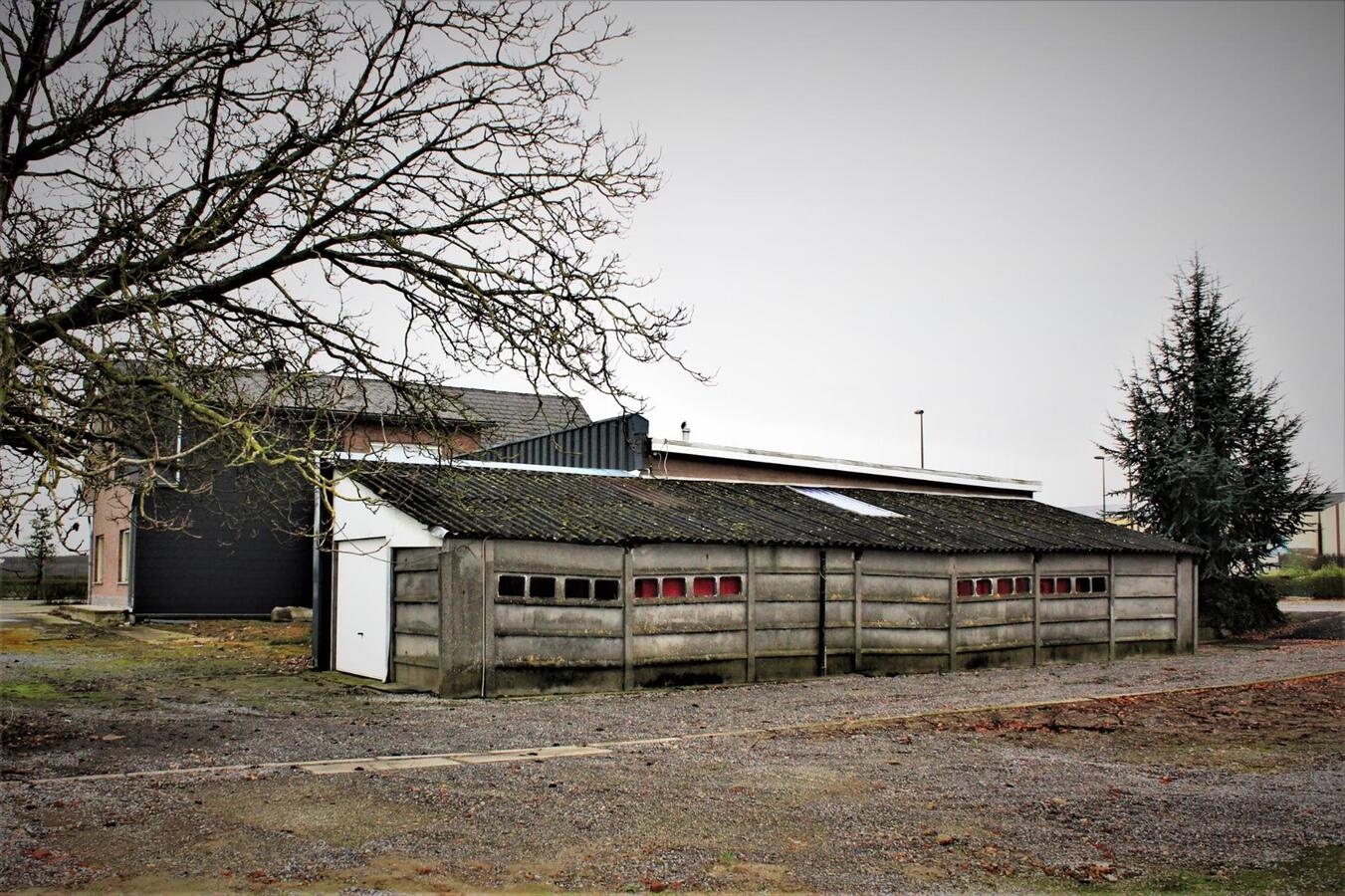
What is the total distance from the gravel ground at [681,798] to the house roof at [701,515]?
2907 mm

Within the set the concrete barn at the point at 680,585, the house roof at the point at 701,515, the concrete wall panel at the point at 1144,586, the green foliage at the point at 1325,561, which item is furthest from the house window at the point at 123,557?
the green foliage at the point at 1325,561

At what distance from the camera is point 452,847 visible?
6.79 meters

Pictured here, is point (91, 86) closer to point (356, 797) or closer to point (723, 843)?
point (356, 797)

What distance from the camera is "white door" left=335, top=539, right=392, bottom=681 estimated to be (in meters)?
18.2

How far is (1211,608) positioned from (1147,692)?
57.1ft

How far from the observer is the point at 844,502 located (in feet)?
81.4

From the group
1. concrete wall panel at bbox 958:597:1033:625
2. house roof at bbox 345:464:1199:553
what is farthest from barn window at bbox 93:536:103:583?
concrete wall panel at bbox 958:597:1033:625

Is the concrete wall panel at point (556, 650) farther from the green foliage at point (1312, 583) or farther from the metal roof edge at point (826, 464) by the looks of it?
the green foliage at point (1312, 583)

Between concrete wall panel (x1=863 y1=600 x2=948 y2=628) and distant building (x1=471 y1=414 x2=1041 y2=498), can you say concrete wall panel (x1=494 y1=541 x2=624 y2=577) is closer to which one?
distant building (x1=471 y1=414 x2=1041 y2=498)

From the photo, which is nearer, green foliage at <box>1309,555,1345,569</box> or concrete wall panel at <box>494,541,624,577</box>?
concrete wall panel at <box>494,541,624,577</box>

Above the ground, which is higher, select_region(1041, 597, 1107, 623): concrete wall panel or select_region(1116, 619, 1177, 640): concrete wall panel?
select_region(1041, 597, 1107, 623): concrete wall panel

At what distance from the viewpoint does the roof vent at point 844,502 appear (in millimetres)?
23781

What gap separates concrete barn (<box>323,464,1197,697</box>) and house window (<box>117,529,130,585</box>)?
11370mm

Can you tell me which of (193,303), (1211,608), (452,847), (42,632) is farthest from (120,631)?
(1211,608)
